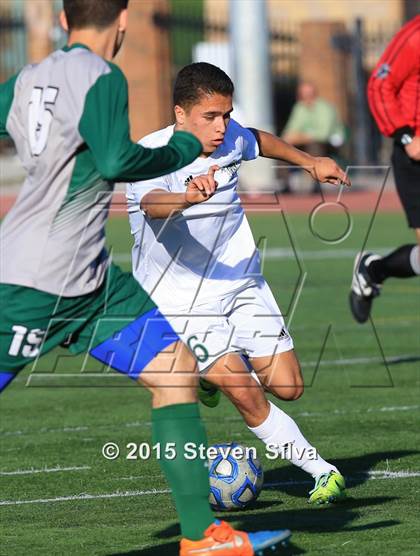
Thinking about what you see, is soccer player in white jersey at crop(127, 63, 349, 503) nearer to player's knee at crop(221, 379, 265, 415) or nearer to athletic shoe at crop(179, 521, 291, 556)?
player's knee at crop(221, 379, 265, 415)

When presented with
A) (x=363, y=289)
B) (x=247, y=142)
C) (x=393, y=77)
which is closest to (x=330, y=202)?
(x=363, y=289)

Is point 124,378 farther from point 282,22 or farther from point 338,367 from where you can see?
point 282,22

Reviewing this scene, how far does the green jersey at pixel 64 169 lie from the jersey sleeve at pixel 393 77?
170 inches

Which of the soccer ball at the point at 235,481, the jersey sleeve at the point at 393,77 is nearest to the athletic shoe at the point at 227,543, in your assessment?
the soccer ball at the point at 235,481

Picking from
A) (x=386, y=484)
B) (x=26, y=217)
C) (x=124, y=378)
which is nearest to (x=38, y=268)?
(x=26, y=217)

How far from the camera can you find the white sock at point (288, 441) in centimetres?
708

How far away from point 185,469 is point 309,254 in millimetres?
13558

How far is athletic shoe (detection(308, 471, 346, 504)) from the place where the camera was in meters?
6.88

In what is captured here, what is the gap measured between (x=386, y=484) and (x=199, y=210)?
160cm

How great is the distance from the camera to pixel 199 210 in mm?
7445

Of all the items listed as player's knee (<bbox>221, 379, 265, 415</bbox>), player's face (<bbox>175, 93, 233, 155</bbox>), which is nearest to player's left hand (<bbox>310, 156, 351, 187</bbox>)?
player's face (<bbox>175, 93, 233, 155</bbox>)

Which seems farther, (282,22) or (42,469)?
(282,22)

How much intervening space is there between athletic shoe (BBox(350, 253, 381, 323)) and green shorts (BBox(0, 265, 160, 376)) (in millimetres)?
5683

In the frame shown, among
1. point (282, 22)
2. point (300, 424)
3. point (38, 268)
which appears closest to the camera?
point (38, 268)
